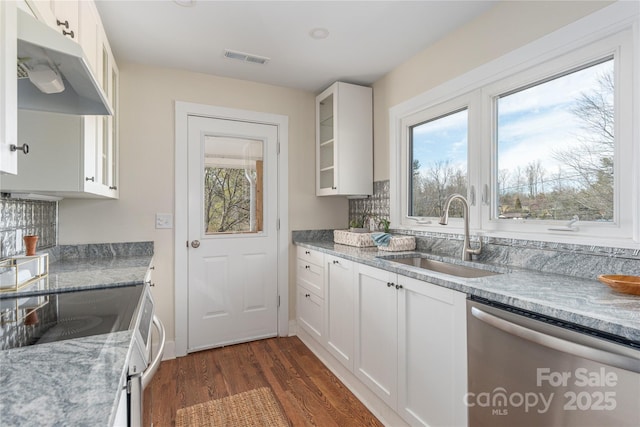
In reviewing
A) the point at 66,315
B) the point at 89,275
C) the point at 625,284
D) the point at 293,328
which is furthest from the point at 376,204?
the point at 66,315

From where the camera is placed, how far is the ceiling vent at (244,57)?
245cm

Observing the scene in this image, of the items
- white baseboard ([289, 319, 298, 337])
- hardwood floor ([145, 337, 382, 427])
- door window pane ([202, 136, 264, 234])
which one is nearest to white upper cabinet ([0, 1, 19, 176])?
hardwood floor ([145, 337, 382, 427])

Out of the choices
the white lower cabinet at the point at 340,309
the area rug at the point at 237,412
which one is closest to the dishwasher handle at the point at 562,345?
the white lower cabinet at the point at 340,309

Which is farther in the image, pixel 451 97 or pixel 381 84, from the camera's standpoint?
pixel 381 84

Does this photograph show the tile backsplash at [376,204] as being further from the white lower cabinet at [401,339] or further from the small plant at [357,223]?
the white lower cabinet at [401,339]

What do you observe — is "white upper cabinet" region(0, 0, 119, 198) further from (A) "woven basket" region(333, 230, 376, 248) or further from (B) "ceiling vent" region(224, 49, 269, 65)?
(A) "woven basket" region(333, 230, 376, 248)

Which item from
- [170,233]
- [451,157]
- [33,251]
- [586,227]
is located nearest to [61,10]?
[33,251]

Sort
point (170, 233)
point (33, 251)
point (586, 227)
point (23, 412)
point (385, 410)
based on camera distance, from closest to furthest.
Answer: point (23, 412), point (586, 227), point (33, 251), point (385, 410), point (170, 233)

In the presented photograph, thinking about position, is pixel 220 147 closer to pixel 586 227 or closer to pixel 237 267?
pixel 237 267

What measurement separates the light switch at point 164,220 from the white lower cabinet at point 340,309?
132 cm

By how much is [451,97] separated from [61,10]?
6.86 feet

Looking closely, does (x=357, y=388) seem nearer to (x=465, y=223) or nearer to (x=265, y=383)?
(x=265, y=383)

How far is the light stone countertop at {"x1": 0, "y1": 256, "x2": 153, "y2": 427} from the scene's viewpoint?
0.53 meters

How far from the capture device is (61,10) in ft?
4.29
